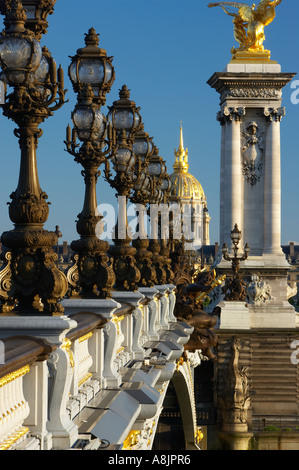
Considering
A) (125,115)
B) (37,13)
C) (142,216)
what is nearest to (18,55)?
(37,13)

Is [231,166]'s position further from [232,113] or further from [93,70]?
[93,70]

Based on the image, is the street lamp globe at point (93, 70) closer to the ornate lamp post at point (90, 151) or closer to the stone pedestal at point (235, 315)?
the ornate lamp post at point (90, 151)

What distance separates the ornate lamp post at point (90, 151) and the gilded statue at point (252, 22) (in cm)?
5791

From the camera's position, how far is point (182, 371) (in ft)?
102

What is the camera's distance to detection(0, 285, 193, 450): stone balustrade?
397 inches

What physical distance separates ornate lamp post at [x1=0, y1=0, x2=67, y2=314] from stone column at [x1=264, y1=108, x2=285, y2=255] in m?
60.4

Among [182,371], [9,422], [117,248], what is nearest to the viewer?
[9,422]

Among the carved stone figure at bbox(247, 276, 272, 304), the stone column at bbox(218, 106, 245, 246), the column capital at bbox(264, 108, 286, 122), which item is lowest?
the carved stone figure at bbox(247, 276, 272, 304)

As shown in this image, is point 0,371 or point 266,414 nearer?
point 0,371

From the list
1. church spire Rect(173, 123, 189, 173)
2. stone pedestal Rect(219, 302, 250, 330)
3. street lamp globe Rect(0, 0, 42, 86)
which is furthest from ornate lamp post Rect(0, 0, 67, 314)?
church spire Rect(173, 123, 189, 173)

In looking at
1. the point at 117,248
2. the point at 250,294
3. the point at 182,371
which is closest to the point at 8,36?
the point at 117,248

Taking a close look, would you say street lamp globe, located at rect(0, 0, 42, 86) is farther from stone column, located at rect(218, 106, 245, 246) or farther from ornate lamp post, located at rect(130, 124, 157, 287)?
stone column, located at rect(218, 106, 245, 246)

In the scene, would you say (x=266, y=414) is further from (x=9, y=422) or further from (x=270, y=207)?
(x=9, y=422)
